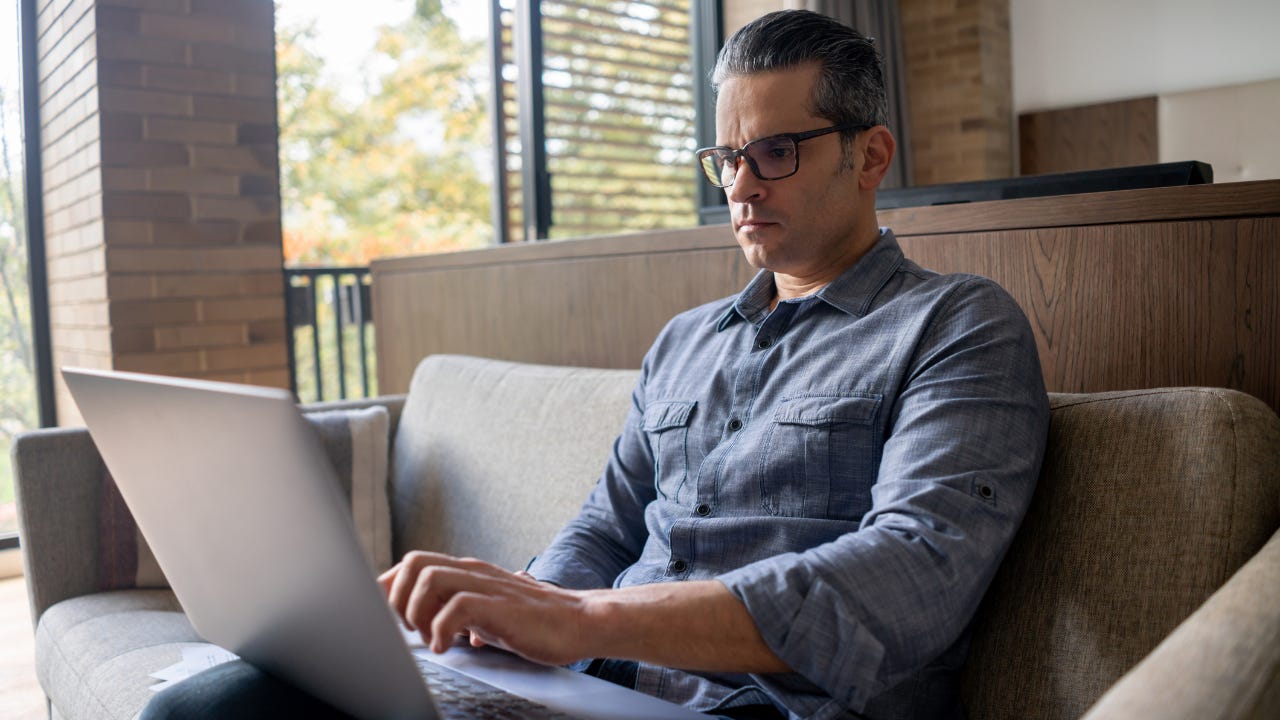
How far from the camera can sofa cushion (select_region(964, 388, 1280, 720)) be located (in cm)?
98

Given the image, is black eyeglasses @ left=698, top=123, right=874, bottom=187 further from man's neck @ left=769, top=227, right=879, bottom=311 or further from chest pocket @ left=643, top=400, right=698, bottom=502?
chest pocket @ left=643, top=400, right=698, bottom=502

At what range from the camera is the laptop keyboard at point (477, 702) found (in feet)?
2.90

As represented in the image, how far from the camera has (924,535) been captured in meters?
0.93

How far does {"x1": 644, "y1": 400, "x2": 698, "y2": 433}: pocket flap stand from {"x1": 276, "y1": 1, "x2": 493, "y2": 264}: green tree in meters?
8.41

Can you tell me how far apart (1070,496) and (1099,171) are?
1.80 feet

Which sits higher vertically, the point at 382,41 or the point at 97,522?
the point at 382,41

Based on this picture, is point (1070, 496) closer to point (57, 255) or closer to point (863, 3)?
point (57, 255)

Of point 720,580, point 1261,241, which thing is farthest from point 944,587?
point 1261,241

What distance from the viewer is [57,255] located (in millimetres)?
3383

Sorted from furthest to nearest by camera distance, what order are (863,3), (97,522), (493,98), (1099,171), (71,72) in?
(863,3) → (493,98) → (71,72) → (97,522) → (1099,171)

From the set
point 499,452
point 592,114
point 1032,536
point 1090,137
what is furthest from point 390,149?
point 1032,536

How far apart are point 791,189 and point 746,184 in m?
0.06

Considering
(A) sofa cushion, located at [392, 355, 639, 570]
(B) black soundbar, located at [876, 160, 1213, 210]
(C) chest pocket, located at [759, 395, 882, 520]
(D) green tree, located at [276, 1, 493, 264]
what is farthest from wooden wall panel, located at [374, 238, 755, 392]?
(D) green tree, located at [276, 1, 493, 264]

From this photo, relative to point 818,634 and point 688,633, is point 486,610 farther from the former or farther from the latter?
point 818,634
